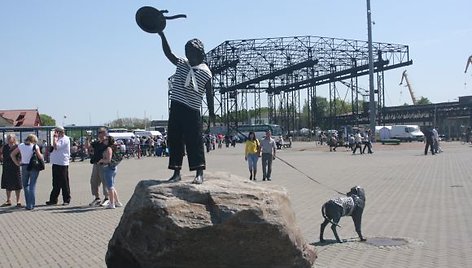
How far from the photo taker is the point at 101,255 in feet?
28.0

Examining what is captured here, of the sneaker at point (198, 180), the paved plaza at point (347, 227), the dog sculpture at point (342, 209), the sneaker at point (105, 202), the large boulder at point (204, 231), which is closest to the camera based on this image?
the large boulder at point (204, 231)

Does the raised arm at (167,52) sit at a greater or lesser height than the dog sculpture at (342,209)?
greater

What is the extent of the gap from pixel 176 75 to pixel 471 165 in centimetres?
2177

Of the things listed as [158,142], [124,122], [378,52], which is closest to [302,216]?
[158,142]

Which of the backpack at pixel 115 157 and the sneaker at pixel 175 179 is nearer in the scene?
the sneaker at pixel 175 179

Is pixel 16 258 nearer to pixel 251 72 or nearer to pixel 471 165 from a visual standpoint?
pixel 471 165

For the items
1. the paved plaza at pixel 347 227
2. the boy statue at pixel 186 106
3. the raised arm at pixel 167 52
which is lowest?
the paved plaza at pixel 347 227

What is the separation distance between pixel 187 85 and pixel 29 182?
27.0ft

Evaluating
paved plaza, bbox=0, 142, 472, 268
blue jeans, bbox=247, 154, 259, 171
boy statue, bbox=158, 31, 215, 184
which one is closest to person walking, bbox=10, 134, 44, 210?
paved plaza, bbox=0, 142, 472, 268

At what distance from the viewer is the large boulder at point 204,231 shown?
242 inches

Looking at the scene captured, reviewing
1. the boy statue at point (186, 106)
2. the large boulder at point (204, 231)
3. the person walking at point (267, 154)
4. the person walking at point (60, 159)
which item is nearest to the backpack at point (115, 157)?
the person walking at point (60, 159)

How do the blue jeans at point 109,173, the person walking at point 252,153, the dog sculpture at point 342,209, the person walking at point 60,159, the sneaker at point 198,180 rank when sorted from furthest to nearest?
the person walking at point 252,153 → the person walking at point 60,159 → the blue jeans at point 109,173 → the dog sculpture at point 342,209 → the sneaker at point 198,180

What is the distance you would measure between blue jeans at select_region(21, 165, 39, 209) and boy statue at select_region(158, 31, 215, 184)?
7.64 meters

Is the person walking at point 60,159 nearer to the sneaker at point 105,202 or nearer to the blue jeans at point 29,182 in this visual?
the blue jeans at point 29,182
